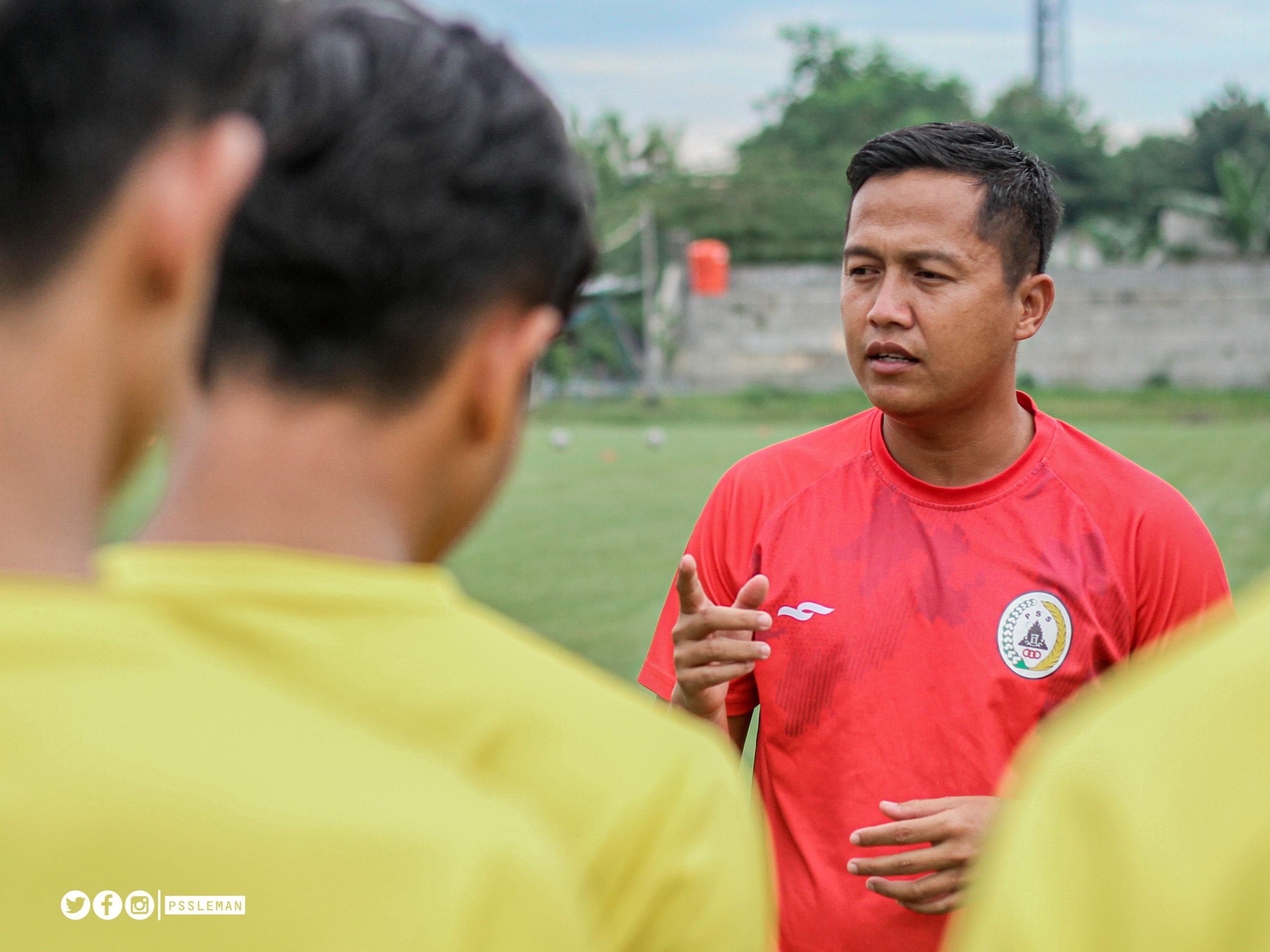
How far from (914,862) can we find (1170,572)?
65 centimetres

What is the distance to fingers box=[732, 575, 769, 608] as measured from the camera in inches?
77.9

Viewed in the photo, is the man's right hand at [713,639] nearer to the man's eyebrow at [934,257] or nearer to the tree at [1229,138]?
the man's eyebrow at [934,257]

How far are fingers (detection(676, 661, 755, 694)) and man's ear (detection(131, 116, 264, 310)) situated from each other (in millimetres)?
1273

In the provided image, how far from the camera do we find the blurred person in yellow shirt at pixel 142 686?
78cm

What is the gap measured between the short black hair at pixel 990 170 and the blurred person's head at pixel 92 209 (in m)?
1.77

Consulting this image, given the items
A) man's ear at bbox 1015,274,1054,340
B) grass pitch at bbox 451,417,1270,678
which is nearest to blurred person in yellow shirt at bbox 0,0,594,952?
man's ear at bbox 1015,274,1054,340

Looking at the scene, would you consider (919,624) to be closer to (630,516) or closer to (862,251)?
(862,251)

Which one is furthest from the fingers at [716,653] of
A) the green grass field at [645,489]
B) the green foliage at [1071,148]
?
the green foliage at [1071,148]

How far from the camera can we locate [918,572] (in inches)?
90.7

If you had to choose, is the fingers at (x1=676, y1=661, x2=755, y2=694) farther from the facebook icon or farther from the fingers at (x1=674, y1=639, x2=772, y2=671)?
the facebook icon

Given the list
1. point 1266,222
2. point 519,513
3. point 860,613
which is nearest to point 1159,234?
point 1266,222

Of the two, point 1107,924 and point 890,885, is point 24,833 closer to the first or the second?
point 1107,924

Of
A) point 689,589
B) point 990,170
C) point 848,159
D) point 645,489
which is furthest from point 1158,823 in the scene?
point 848,159

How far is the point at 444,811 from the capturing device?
82 cm
